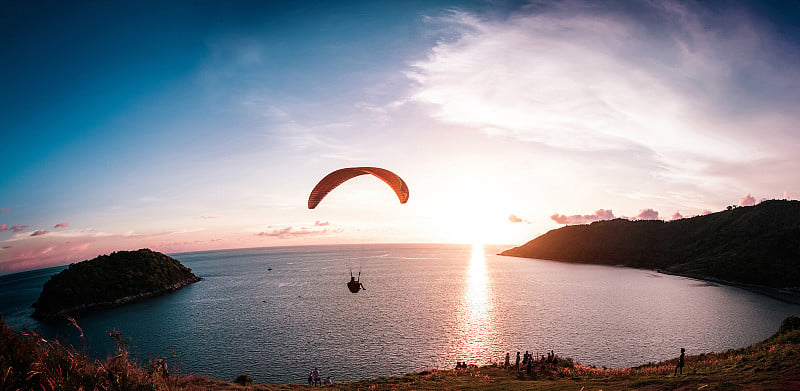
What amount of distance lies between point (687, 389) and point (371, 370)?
34.9 m

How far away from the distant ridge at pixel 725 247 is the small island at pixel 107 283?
18669 centimetres

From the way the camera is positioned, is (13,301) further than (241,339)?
Yes

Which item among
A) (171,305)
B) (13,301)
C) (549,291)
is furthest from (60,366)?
(13,301)

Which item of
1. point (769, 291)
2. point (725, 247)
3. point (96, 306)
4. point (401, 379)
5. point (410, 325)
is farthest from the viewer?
→ point (725, 247)

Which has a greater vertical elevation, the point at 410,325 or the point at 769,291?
the point at 410,325

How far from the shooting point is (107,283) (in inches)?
3846

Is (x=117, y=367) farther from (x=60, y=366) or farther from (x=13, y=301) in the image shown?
(x=13, y=301)

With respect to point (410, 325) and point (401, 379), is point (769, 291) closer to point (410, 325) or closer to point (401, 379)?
point (410, 325)

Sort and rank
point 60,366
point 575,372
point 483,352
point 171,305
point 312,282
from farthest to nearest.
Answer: point 312,282, point 171,305, point 483,352, point 575,372, point 60,366

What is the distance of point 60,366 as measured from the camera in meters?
8.47

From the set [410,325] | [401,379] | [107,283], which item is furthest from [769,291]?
[107,283]

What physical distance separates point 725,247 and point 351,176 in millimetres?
177867

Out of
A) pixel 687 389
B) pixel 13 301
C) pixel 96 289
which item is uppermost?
pixel 687 389

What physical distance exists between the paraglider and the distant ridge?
144077mm
